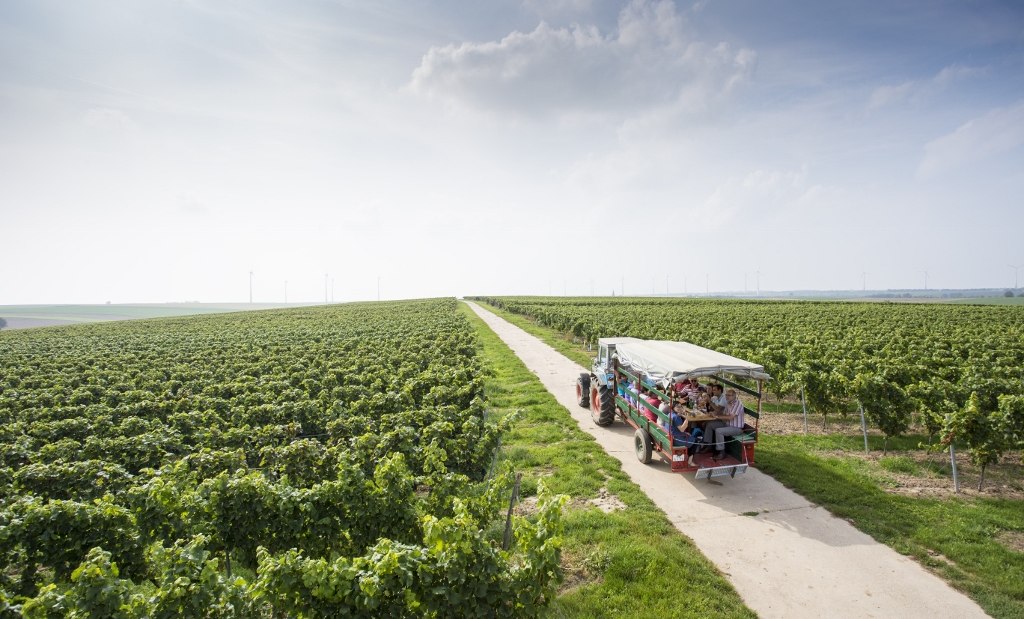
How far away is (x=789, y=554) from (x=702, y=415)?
3180mm

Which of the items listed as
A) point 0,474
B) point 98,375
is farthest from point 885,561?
point 98,375

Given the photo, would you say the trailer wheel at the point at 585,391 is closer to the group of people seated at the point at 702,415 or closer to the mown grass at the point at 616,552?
the mown grass at the point at 616,552

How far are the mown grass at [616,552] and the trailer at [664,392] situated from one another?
1.26 m

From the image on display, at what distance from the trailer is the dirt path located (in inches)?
24.5

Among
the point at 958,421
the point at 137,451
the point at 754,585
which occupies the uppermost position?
the point at 958,421

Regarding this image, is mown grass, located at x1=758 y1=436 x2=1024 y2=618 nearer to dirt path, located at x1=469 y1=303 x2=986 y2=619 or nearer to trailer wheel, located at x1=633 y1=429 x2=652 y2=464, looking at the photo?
dirt path, located at x1=469 y1=303 x2=986 y2=619

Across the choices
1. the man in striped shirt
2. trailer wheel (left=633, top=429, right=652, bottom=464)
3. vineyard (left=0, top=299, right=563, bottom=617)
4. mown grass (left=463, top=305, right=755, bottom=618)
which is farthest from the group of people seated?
vineyard (left=0, top=299, right=563, bottom=617)

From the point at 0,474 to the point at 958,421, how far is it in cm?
1982

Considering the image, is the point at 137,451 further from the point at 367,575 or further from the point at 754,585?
the point at 754,585

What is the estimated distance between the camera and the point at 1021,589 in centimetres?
703

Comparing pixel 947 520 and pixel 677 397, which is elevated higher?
pixel 677 397

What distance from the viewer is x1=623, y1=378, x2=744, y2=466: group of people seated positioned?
1076 cm

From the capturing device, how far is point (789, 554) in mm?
8172

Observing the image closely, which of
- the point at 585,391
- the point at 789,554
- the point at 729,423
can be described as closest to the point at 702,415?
the point at 729,423
